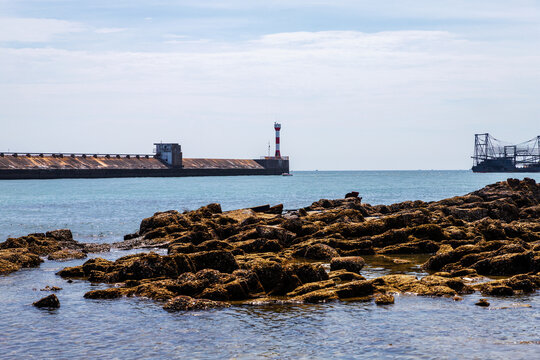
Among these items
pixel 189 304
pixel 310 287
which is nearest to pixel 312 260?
pixel 310 287

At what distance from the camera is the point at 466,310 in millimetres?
14648

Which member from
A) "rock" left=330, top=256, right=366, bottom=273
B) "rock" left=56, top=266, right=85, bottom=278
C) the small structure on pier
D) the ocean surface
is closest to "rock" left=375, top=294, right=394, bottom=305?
the ocean surface

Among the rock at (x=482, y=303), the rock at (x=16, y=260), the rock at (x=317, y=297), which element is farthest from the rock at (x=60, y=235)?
the rock at (x=482, y=303)

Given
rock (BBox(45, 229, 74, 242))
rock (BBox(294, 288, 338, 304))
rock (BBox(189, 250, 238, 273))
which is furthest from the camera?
rock (BBox(45, 229, 74, 242))

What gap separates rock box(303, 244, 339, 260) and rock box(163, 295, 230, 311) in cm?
832

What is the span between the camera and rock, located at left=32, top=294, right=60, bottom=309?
616 inches

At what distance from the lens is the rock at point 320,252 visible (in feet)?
77.1

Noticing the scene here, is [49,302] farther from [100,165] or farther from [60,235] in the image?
[100,165]

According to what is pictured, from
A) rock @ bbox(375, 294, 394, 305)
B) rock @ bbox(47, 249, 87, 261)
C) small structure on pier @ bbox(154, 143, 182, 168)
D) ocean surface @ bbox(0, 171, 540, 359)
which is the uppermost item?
small structure on pier @ bbox(154, 143, 182, 168)

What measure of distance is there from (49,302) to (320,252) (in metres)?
10.9

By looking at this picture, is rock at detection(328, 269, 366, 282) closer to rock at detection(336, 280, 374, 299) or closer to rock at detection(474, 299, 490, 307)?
rock at detection(336, 280, 374, 299)

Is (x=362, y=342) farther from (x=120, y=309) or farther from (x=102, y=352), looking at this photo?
(x=120, y=309)

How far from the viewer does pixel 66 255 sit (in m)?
25.7

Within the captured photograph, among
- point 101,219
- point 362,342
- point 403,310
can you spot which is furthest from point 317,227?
point 101,219
